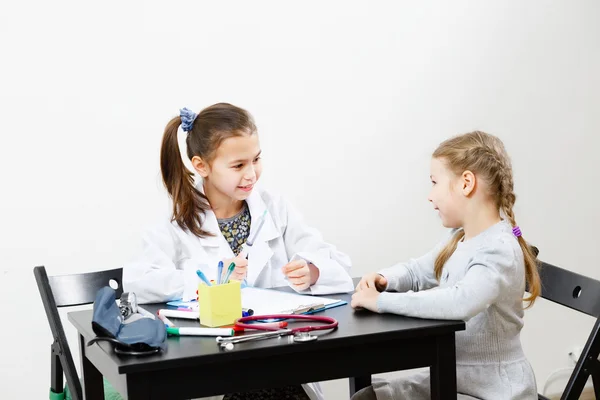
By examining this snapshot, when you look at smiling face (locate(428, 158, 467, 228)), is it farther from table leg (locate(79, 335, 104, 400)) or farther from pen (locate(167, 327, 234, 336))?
table leg (locate(79, 335, 104, 400))

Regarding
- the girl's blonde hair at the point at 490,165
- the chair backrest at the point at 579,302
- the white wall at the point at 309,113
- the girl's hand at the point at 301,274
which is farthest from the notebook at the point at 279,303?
the white wall at the point at 309,113

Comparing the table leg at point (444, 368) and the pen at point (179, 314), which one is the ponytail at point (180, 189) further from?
the table leg at point (444, 368)

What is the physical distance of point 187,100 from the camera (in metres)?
2.50

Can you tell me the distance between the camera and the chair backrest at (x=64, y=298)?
1.79m

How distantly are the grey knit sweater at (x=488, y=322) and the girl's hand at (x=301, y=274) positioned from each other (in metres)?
0.30

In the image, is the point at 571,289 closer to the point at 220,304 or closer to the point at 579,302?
the point at 579,302

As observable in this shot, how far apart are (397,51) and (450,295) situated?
1396 millimetres

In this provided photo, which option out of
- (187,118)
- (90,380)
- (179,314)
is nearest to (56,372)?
(90,380)

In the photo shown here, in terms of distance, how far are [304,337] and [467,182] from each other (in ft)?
1.88

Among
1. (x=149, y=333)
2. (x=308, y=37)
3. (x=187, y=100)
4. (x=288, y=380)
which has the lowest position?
(x=288, y=380)

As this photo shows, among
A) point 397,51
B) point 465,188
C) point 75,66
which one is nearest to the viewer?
point 465,188

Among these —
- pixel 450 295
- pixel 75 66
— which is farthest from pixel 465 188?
pixel 75 66

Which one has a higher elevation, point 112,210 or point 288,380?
point 112,210

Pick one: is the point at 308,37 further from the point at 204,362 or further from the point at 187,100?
the point at 204,362
